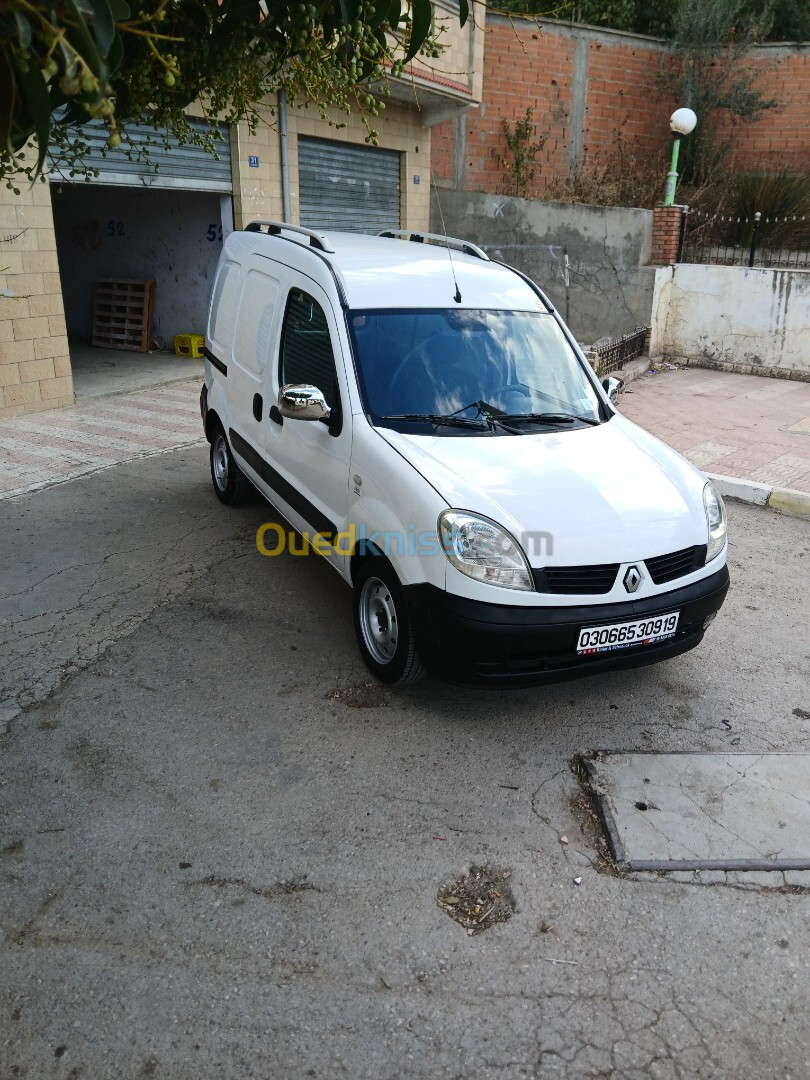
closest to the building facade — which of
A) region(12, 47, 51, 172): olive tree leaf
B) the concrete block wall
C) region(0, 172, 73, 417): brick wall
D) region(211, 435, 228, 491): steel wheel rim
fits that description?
region(0, 172, 73, 417): brick wall

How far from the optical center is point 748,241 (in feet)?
44.2

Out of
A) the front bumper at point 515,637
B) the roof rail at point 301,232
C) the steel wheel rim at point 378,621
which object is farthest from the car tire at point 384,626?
the roof rail at point 301,232

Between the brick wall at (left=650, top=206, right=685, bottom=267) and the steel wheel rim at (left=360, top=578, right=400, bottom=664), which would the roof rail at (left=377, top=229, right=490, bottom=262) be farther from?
the brick wall at (left=650, top=206, right=685, bottom=267)

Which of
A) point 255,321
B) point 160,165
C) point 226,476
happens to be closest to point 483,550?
point 255,321

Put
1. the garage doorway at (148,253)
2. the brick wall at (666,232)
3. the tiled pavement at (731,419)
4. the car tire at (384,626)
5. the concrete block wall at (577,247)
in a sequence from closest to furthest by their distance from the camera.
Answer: the car tire at (384,626) → the tiled pavement at (731,419) → the garage doorway at (148,253) → the brick wall at (666,232) → the concrete block wall at (577,247)

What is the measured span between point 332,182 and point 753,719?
39.9 feet

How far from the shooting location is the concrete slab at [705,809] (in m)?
3.23

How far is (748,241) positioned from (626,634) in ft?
39.0

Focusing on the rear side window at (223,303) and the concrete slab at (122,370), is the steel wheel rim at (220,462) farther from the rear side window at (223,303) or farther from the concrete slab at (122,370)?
the concrete slab at (122,370)

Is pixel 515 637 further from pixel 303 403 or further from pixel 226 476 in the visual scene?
pixel 226 476

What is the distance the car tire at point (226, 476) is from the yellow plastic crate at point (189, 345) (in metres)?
7.06

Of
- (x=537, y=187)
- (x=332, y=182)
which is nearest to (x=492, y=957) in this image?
(x=332, y=182)

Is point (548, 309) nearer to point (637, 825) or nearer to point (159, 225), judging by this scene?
point (637, 825)

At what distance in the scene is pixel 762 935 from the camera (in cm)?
287
